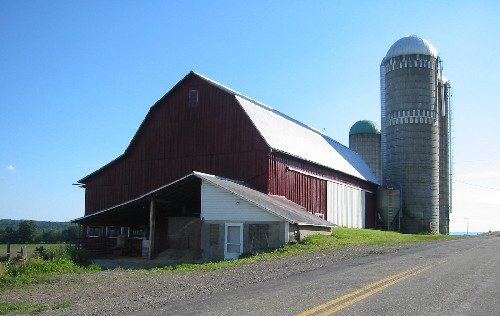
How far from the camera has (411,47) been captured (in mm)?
51438

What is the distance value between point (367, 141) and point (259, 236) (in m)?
44.1

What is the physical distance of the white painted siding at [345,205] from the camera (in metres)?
38.7

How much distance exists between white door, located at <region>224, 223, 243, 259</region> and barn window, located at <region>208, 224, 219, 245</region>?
1.88ft

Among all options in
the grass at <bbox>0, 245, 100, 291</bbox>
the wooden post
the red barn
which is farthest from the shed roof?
the grass at <bbox>0, 245, 100, 291</bbox>

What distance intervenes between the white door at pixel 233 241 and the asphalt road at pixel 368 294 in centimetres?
1029

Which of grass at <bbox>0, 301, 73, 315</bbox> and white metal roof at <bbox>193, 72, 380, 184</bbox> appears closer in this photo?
grass at <bbox>0, 301, 73, 315</bbox>

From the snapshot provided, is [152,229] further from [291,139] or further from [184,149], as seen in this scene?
[291,139]

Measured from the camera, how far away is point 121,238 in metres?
32.8

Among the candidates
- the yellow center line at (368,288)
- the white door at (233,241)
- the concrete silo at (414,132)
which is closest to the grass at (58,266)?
the white door at (233,241)

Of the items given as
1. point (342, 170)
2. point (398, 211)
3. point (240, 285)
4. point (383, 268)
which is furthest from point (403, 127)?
point (240, 285)

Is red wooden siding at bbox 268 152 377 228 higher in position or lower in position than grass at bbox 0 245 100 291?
higher

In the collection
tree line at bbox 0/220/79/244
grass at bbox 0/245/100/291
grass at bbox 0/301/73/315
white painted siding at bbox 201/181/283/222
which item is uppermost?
white painted siding at bbox 201/181/283/222

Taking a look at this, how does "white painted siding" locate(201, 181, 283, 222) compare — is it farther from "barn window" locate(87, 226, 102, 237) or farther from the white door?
"barn window" locate(87, 226, 102, 237)

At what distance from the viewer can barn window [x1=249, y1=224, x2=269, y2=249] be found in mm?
24359
